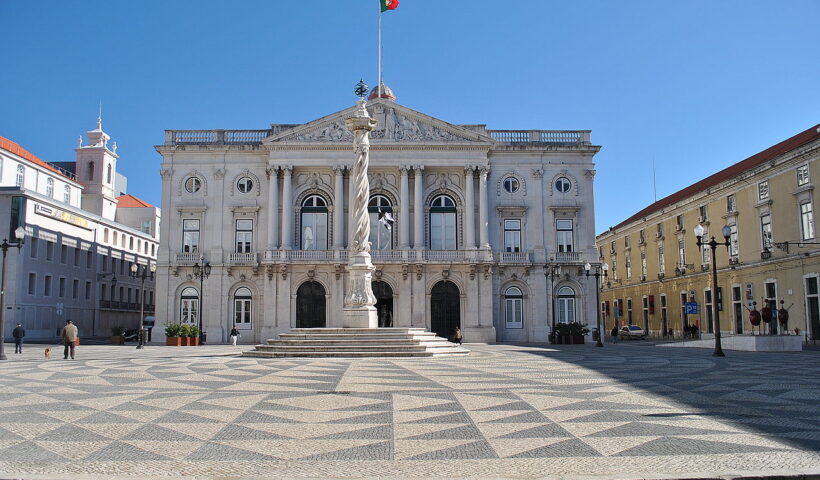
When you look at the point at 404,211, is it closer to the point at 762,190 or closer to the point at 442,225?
the point at 442,225

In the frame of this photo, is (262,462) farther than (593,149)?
No

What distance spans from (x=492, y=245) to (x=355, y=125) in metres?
22.5

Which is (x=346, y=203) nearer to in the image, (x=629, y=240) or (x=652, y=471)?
(x=629, y=240)

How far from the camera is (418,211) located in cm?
4991

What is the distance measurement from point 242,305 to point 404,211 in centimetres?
1313

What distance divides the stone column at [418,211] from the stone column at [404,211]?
49 centimetres

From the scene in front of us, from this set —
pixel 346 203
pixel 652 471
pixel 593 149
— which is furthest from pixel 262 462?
pixel 593 149

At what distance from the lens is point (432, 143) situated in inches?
1970

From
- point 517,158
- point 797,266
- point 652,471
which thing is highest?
point 517,158

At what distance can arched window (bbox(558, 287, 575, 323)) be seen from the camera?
50938 mm

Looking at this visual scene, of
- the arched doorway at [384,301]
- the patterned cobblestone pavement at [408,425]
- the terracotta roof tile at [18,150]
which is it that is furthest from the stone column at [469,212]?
the terracotta roof tile at [18,150]

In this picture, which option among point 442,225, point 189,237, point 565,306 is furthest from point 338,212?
point 565,306

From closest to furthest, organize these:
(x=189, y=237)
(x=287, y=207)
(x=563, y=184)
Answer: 1. (x=287, y=207)
2. (x=189, y=237)
3. (x=563, y=184)

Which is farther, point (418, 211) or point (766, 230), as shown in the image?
point (418, 211)
